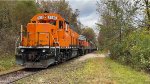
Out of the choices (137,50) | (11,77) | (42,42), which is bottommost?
(11,77)

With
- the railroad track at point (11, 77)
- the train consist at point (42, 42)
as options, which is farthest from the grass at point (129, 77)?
the train consist at point (42, 42)

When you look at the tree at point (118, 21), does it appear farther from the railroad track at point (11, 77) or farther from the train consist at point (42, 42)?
the railroad track at point (11, 77)

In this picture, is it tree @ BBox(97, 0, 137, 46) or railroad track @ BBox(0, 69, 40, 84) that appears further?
tree @ BBox(97, 0, 137, 46)

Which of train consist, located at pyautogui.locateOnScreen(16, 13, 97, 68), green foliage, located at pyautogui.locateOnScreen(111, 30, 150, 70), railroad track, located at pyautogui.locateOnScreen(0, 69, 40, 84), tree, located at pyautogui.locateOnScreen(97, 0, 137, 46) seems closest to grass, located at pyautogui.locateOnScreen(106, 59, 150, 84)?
green foliage, located at pyautogui.locateOnScreen(111, 30, 150, 70)

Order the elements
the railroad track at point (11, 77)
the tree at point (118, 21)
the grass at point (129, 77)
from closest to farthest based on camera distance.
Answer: the grass at point (129, 77) → the railroad track at point (11, 77) → the tree at point (118, 21)

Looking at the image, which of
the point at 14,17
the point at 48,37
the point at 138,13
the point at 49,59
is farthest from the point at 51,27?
the point at 14,17

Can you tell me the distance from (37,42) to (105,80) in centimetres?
895

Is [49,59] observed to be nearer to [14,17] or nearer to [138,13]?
[138,13]

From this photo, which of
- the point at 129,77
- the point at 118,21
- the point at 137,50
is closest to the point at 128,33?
the point at 118,21

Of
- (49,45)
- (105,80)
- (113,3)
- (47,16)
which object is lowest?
(105,80)

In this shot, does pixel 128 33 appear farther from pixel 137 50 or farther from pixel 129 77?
pixel 129 77

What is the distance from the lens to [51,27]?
2236cm

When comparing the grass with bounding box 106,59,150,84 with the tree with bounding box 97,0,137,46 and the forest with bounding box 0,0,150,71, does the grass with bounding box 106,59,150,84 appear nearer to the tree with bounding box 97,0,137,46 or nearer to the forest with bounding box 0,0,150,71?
the forest with bounding box 0,0,150,71

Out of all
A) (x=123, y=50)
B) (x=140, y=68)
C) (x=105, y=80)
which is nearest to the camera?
(x=105, y=80)
